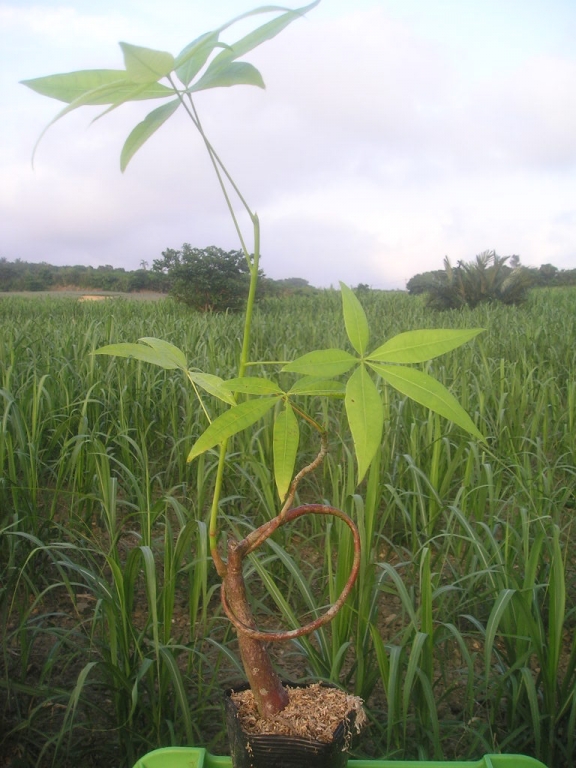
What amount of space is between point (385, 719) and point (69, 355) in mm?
2460

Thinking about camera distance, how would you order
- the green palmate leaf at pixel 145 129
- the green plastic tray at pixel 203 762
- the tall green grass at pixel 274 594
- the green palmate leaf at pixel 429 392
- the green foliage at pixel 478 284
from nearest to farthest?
the green palmate leaf at pixel 429 392 → the green palmate leaf at pixel 145 129 → the green plastic tray at pixel 203 762 → the tall green grass at pixel 274 594 → the green foliage at pixel 478 284

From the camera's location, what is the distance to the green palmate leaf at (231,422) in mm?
515

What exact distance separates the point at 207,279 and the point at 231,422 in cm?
926

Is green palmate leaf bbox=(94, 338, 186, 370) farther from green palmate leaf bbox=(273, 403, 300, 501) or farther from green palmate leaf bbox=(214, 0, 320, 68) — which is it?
green palmate leaf bbox=(214, 0, 320, 68)

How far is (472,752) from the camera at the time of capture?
118 cm

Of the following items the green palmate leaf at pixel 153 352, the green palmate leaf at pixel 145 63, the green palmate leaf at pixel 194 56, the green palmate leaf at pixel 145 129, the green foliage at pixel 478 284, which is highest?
the green foliage at pixel 478 284

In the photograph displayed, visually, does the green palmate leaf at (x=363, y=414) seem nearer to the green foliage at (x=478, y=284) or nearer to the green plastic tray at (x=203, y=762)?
the green plastic tray at (x=203, y=762)

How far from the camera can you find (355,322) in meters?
0.54

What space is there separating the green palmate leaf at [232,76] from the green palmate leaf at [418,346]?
0.86ft

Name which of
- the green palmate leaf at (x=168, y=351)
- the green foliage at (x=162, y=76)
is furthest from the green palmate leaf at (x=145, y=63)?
the green palmate leaf at (x=168, y=351)

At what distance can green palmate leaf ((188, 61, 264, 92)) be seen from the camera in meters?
0.56

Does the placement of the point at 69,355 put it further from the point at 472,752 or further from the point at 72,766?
the point at 472,752

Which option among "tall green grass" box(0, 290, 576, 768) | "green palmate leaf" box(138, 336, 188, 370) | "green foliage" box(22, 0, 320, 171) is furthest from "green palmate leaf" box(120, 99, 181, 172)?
"tall green grass" box(0, 290, 576, 768)

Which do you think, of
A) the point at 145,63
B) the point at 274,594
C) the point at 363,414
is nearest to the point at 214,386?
the point at 363,414
